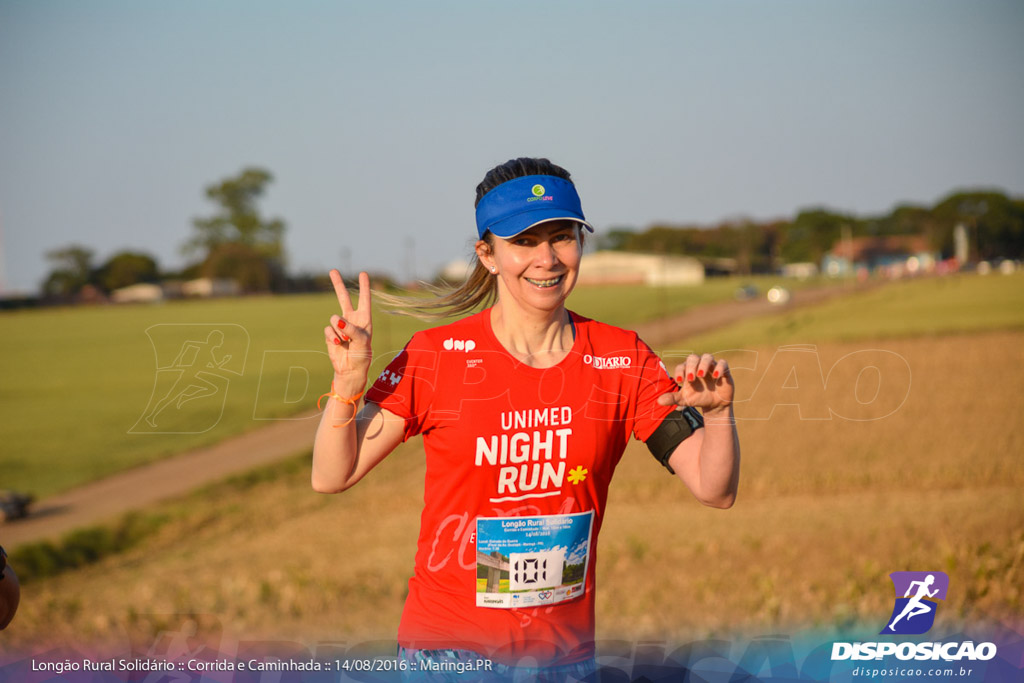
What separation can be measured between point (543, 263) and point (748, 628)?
4854 mm

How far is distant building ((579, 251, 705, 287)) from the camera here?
275 ft

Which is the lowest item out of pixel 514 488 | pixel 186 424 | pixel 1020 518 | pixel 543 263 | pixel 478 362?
pixel 186 424

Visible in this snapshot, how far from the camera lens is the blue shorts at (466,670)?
2.60 meters

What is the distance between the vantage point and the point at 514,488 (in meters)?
2.80

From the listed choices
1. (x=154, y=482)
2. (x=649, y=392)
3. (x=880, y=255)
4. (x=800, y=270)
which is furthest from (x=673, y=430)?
(x=880, y=255)

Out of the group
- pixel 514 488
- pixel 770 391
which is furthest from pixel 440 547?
pixel 770 391

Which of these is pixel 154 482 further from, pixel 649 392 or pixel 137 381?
pixel 137 381

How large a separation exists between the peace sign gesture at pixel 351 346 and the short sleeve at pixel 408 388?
157 millimetres

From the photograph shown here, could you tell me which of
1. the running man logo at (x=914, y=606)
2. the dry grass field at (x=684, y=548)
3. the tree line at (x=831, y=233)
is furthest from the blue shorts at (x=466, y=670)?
the tree line at (x=831, y=233)

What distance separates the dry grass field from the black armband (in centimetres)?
103

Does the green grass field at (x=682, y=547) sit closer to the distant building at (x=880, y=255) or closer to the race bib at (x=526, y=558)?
the race bib at (x=526, y=558)

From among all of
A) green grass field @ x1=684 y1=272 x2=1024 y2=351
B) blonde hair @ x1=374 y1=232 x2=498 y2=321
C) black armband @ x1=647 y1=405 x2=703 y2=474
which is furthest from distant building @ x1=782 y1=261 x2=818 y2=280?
black armband @ x1=647 y1=405 x2=703 y2=474

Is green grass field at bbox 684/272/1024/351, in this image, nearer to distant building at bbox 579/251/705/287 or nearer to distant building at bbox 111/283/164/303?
distant building at bbox 579/251/705/287

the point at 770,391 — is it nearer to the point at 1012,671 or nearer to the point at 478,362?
the point at 1012,671
